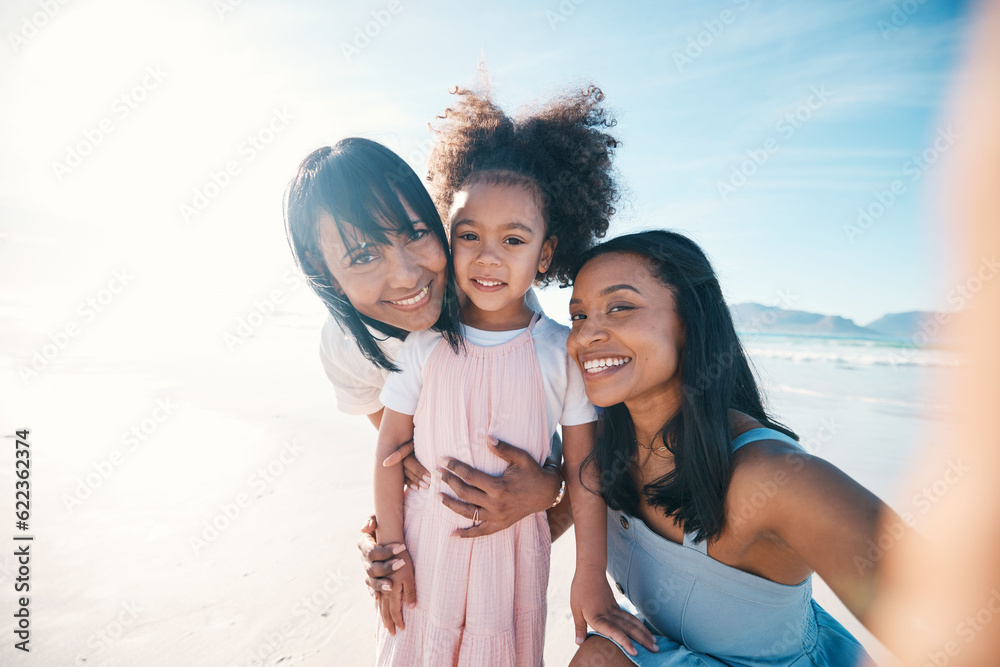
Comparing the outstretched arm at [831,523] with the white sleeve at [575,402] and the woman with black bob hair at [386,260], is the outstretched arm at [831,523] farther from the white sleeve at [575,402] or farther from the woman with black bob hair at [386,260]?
the woman with black bob hair at [386,260]

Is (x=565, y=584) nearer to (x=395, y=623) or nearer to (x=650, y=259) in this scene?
(x=395, y=623)

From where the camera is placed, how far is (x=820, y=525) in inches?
55.2

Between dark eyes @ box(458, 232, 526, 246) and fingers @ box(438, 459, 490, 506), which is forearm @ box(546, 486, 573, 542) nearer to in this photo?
fingers @ box(438, 459, 490, 506)

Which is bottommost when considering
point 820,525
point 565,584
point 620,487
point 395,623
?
point 565,584

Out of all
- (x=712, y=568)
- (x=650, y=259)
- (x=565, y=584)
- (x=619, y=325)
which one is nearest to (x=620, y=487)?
(x=712, y=568)

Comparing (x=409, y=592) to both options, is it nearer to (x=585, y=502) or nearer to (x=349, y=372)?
(x=585, y=502)

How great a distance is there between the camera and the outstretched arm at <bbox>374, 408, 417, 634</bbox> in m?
1.96

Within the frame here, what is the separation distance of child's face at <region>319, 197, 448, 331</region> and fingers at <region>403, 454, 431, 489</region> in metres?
0.56

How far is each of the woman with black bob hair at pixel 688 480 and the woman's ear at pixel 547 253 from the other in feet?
0.80

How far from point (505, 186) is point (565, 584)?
2.74m

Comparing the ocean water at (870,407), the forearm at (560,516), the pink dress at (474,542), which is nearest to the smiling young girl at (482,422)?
the pink dress at (474,542)

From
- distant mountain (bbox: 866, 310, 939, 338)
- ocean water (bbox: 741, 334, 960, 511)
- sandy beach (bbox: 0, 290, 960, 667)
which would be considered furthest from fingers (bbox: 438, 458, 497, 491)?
distant mountain (bbox: 866, 310, 939, 338)

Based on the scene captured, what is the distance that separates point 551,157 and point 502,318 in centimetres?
85

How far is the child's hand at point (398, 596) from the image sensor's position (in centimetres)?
196
